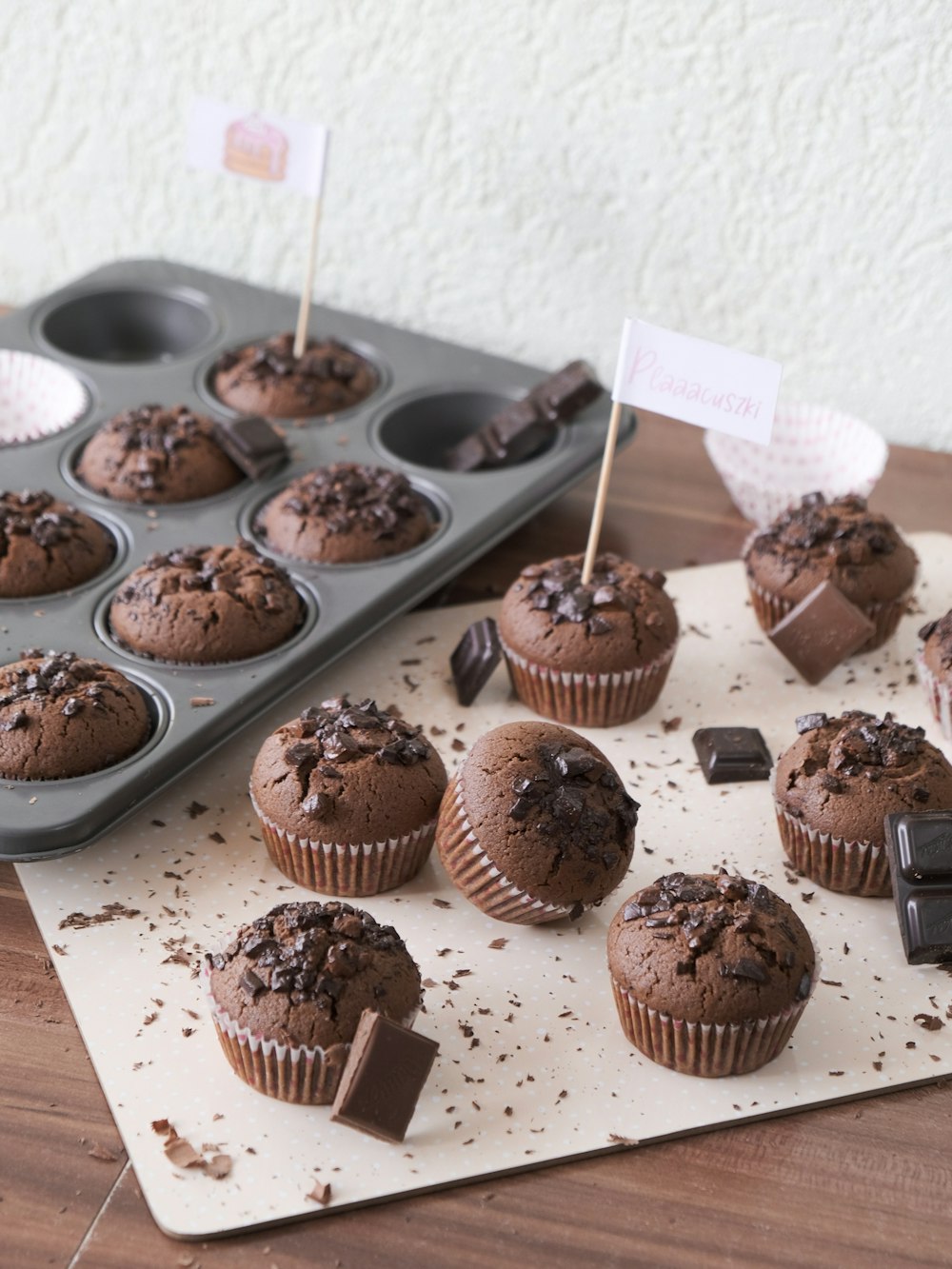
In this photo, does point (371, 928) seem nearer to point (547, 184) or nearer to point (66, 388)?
point (66, 388)

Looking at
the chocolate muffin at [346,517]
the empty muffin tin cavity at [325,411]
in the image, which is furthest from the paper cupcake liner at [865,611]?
the empty muffin tin cavity at [325,411]

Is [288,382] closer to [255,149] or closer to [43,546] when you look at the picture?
[255,149]

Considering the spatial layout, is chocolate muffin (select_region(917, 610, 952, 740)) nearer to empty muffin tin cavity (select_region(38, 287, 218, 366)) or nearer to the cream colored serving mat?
the cream colored serving mat

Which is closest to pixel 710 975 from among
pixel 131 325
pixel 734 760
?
pixel 734 760

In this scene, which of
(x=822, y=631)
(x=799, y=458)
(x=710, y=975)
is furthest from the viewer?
(x=799, y=458)

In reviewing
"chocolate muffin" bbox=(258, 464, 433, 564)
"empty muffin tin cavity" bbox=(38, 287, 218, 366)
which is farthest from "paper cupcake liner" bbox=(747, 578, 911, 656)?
"empty muffin tin cavity" bbox=(38, 287, 218, 366)

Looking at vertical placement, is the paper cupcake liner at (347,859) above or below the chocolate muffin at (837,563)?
below

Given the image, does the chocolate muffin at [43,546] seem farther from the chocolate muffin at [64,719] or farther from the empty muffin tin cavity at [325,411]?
the empty muffin tin cavity at [325,411]
